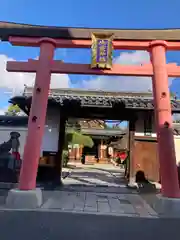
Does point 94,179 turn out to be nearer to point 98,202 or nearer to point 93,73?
point 98,202

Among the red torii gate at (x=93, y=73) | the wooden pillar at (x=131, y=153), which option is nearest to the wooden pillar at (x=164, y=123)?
the red torii gate at (x=93, y=73)

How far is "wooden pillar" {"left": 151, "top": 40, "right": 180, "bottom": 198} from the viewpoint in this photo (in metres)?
7.34

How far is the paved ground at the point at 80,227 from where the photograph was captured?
4.85 m

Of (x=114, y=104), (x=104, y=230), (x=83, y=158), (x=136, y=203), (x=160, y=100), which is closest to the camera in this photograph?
(x=104, y=230)

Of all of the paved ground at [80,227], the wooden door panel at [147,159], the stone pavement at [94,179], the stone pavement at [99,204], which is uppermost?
the wooden door panel at [147,159]

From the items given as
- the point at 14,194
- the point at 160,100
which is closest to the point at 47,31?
the point at 160,100

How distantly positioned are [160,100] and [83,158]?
23.8 meters

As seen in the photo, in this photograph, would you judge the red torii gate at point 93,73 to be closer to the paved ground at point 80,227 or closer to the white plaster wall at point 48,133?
the paved ground at point 80,227

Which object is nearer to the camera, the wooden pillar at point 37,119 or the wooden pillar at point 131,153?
the wooden pillar at point 37,119

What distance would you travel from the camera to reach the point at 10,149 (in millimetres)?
11109

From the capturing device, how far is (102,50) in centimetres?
832

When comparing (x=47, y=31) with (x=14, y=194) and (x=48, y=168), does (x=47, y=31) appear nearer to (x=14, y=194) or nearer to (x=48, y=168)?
(x=14, y=194)

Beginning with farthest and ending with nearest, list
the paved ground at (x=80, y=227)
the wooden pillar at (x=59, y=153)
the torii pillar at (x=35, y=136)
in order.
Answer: the wooden pillar at (x=59, y=153), the torii pillar at (x=35, y=136), the paved ground at (x=80, y=227)

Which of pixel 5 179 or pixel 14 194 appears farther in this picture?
pixel 5 179
